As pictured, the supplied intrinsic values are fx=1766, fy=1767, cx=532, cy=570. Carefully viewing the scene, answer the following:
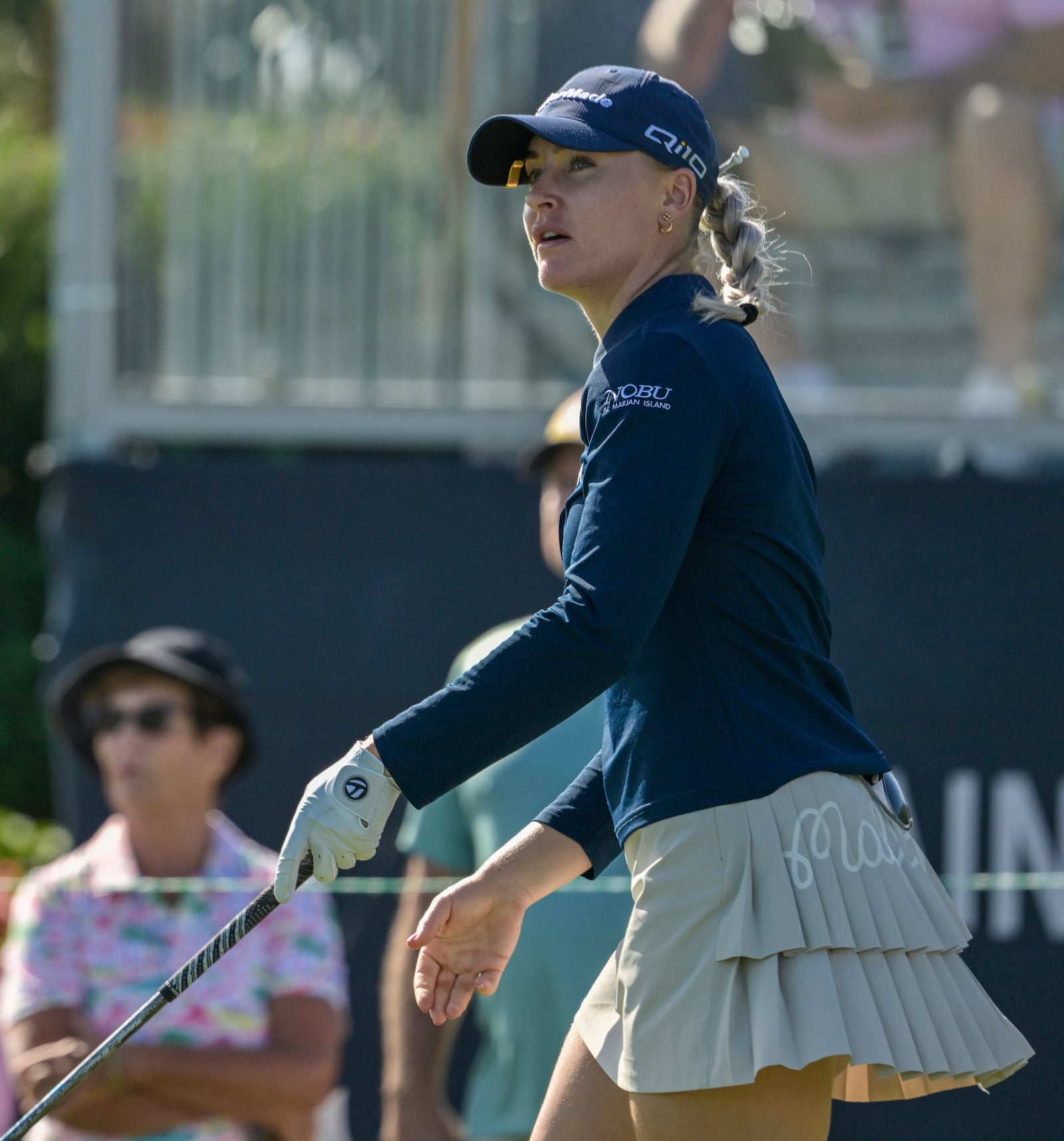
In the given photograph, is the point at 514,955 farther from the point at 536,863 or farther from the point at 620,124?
the point at 620,124

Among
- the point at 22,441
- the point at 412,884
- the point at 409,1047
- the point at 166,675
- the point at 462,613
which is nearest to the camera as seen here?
the point at 409,1047

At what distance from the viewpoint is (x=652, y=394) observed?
2.17 meters

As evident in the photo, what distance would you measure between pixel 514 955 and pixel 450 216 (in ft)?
9.72

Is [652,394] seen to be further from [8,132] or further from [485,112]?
[8,132]

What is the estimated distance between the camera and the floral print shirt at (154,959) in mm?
3783

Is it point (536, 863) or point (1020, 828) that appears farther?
point (1020, 828)

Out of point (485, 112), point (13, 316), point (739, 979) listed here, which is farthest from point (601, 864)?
point (13, 316)

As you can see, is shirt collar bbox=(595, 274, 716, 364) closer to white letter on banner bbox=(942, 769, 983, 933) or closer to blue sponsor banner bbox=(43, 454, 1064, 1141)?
blue sponsor banner bbox=(43, 454, 1064, 1141)

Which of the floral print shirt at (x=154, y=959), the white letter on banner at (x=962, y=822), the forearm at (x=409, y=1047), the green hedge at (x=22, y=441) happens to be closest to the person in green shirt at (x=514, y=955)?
the forearm at (x=409, y=1047)

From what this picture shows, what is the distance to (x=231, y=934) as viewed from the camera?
2.29m

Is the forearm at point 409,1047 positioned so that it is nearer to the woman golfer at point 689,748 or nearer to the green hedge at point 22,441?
the woman golfer at point 689,748

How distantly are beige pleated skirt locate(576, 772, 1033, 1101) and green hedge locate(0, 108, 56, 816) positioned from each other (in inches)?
294

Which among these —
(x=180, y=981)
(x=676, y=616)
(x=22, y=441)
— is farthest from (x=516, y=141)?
(x=22, y=441)

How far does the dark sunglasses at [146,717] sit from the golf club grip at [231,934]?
188cm
